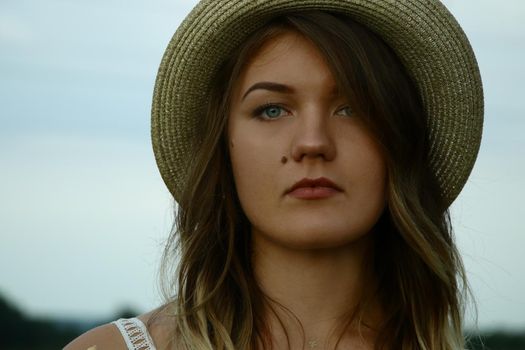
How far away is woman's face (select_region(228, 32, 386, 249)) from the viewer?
4277 mm

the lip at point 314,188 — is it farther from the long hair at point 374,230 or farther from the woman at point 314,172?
the long hair at point 374,230

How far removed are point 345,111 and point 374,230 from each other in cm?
50

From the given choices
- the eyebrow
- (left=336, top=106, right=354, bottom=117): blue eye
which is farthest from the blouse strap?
(left=336, top=106, right=354, bottom=117): blue eye

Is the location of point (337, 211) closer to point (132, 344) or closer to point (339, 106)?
point (339, 106)

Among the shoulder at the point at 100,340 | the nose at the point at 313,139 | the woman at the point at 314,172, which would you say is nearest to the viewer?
the nose at the point at 313,139

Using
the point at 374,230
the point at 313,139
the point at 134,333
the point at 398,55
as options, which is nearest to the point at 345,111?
the point at 313,139

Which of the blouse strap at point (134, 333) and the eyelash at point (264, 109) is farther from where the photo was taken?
the blouse strap at point (134, 333)

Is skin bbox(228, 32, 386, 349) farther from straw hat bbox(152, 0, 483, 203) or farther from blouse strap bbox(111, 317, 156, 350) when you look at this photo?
blouse strap bbox(111, 317, 156, 350)

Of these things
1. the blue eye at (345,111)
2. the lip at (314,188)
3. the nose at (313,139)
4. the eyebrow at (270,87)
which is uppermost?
the eyebrow at (270,87)

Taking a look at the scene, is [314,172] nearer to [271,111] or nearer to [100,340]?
[271,111]

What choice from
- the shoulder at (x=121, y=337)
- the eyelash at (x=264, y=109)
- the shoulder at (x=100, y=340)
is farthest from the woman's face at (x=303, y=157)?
the shoulder at (x=100, y=340)

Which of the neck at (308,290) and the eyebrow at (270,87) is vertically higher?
the eyebrow at (270,87)

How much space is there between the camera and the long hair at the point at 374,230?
4.42m

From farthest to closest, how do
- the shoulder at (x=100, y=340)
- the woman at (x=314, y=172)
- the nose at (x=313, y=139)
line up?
the shoulder at (x=100, y=340)
the woman at (x=314, y=172)
the nose at (x=313, y=139)
